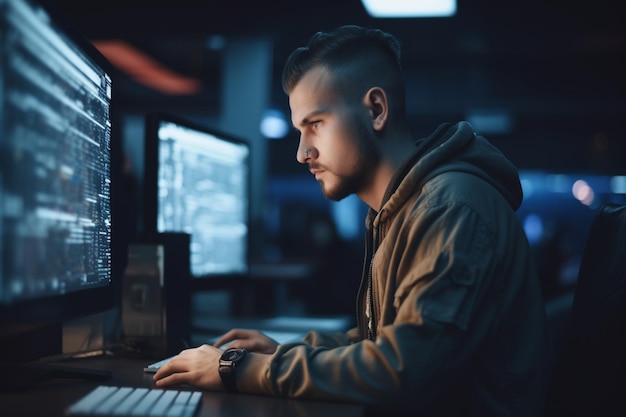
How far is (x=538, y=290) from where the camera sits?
1.17 metres

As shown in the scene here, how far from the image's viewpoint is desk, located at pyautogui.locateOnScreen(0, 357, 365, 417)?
2.96 feet

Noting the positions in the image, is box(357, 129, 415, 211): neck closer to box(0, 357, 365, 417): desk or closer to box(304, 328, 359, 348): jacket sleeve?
box(304, 328, 359, 348): jacket sleeve

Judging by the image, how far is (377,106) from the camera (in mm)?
1312

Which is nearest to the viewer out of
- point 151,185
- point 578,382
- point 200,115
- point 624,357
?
point 624,357

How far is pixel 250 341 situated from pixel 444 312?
59 cm

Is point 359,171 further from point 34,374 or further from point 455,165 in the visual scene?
point 34,374

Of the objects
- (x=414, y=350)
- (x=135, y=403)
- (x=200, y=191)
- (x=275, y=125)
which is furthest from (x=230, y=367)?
(x=275, y=125)

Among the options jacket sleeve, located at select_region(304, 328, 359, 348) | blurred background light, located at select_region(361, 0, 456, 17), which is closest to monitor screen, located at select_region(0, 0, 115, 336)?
jacket sleeve, located at select_region(304, 328, 359, 348)

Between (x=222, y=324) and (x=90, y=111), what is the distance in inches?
48.7

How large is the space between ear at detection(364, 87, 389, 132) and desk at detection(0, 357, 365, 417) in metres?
0.62

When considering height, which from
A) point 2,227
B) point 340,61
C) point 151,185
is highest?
point 340,61

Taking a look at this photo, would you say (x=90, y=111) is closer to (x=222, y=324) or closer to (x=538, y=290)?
(x=538, y=290)

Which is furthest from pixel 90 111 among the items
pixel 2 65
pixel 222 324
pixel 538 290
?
pixel 222 324

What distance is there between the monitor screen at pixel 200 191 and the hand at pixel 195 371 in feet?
1.84
